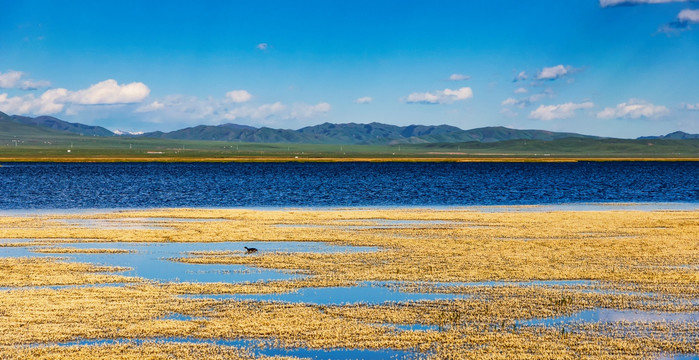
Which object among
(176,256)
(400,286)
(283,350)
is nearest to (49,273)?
(176,256)

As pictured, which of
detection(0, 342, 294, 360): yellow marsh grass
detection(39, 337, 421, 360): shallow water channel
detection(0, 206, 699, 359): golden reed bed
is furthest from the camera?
detection(0, 206, 699, 359): golden reed bed

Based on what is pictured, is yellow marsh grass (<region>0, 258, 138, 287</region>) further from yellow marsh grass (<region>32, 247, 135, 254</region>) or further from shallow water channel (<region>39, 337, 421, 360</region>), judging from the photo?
shallow water channel (<region>39, 337, 421, 360</region>)

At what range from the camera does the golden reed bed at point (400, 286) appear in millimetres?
15742

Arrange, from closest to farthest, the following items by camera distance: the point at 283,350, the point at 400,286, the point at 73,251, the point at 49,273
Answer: the point at 283,350, the point at 400,286, the point at 49,273, the point at 73,251

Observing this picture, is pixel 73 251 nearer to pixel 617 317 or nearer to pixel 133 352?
pixel 133 352

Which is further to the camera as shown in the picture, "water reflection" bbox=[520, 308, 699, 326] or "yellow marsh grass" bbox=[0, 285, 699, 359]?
"water reflection" bbox=[520, 308, 699, 326]

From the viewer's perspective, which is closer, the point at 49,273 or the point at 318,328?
the point at 318,328

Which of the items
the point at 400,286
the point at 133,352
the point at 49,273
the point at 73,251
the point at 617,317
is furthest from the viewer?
the point at 73,251

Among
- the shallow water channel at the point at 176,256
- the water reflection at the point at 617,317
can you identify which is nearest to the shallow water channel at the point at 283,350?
the water reflection at the point at 617,317

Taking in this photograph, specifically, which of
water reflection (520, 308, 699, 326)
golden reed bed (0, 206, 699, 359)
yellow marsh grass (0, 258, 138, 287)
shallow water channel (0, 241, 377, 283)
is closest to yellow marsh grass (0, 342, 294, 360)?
golden reed bed (0, 206, 699, 359)

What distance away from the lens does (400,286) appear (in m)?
21.9

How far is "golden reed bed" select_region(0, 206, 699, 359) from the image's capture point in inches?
620

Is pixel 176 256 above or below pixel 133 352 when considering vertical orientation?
below

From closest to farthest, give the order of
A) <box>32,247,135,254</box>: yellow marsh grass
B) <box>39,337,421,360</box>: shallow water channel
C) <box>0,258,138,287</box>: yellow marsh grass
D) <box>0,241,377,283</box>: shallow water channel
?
<box>39,337,421,360</box>: shallow water channel → <box>0,258,138,287</box>: yellow marsh grass → <box>0,241,377,283</box>: shallow water channel → <box>32,247,135,254</box>: yellow marsh grass
